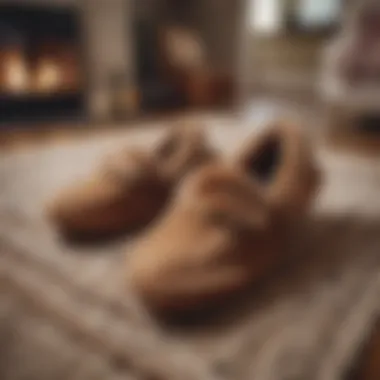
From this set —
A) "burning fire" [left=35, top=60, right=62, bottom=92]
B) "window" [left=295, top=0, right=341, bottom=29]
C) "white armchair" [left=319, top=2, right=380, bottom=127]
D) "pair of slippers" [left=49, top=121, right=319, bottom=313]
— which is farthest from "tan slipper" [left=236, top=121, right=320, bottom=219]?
"window" [left=295, top=0, right=341, bottom=29]

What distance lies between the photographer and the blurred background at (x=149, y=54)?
233 cm

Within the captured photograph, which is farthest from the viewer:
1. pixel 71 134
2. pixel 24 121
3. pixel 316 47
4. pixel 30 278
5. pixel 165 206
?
pixel 316 47

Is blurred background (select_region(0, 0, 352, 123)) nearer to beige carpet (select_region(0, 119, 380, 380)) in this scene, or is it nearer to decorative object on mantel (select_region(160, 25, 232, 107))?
decorative object on mantel (select_region(160, 25, 232, 107))

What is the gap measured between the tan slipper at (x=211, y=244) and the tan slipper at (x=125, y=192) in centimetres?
10

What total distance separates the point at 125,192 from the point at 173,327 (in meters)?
0.25

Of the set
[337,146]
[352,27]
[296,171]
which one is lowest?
[337,146]

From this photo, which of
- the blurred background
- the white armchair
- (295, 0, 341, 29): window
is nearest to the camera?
the white armchair

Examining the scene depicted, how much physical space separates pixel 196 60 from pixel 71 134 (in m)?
1.65

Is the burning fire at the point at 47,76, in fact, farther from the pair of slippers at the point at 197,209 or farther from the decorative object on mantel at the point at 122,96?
the pair of slippers at the point at 197,209

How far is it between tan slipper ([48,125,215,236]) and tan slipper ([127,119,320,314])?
0.10 meters

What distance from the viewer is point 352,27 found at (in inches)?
95.1

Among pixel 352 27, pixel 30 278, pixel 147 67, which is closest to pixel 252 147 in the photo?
pixel 30 278

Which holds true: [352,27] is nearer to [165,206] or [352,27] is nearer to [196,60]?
[196,60]

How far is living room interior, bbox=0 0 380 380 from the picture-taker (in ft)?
1.53
